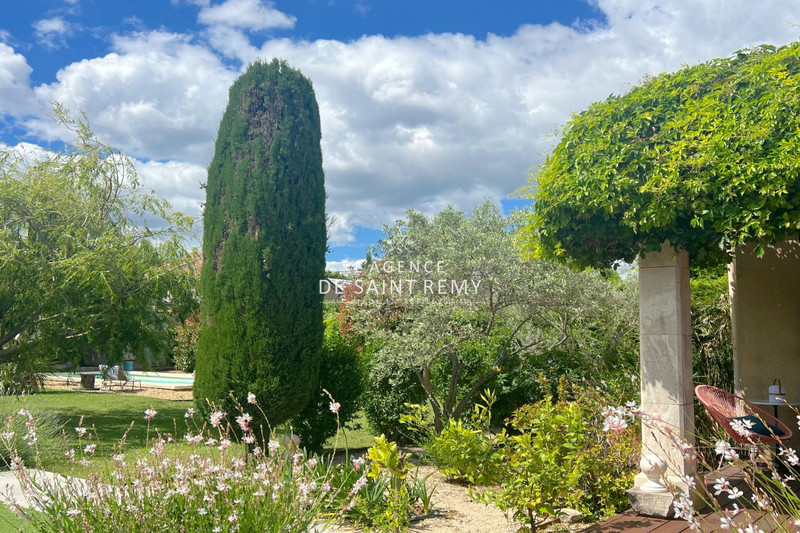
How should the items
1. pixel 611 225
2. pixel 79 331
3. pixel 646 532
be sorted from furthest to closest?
pixel 79 331 < pixel 611 225 < pixel 646 532

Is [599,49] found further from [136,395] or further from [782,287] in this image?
[136,395]

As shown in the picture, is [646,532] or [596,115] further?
[596,115]

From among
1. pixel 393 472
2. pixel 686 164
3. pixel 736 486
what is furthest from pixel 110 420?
pixel 686 164

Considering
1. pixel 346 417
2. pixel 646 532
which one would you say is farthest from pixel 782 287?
pixel 346 417

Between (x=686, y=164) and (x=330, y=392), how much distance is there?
6.02m

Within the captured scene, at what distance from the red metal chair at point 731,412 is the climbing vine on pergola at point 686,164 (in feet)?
4.44

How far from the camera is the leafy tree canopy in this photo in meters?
10.9

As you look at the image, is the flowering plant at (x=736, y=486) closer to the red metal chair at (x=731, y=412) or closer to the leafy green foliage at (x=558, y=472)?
the red metal chair at (x=731, y=412)

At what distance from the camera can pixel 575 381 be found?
30.9 feet

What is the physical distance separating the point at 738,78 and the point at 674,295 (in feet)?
6.12

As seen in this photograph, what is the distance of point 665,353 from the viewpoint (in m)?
5.33

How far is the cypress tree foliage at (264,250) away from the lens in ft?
25.3

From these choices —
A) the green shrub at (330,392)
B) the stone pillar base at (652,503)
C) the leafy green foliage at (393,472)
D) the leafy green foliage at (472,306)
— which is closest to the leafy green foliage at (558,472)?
the stone pillar base at (652,503)

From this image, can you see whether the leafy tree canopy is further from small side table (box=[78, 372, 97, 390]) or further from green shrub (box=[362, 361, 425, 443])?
small side table (box=[78, 372, 97, 390])
